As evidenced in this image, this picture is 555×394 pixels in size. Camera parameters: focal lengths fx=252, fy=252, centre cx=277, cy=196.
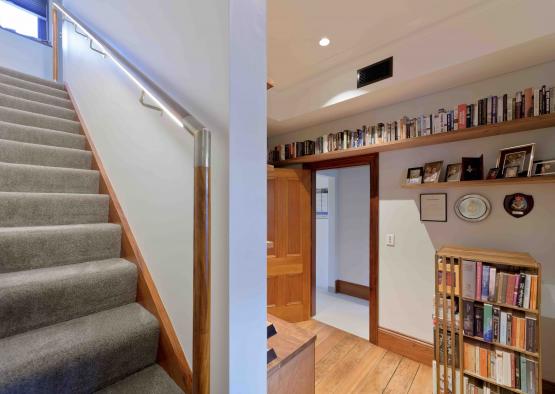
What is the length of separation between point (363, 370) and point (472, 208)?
1.66 m

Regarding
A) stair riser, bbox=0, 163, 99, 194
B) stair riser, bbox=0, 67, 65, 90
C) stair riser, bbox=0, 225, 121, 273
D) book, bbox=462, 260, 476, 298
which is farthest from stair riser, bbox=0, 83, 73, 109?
book, bbox=462, 260, 476, 298

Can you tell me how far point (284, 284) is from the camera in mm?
3104

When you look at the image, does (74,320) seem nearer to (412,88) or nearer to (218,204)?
(218,204)

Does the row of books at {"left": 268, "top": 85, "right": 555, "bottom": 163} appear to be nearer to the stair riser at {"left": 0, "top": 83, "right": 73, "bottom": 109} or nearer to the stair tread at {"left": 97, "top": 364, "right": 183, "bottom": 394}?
the stair tread at {"left": 97, "top": 364, "right": 183, "bottom": 394}

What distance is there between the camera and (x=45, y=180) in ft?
4.67

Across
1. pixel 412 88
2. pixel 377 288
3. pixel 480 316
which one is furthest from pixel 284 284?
pixel 412 88

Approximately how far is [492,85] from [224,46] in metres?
2.18

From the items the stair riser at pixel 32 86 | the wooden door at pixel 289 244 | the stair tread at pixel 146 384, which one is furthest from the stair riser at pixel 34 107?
the stair tread at pixel 146 384

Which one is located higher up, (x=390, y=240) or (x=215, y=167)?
(x=215, y=167)

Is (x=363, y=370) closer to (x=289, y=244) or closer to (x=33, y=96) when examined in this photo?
(x=289, y=244)

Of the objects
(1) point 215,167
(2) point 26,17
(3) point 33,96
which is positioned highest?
(2) point 26,17

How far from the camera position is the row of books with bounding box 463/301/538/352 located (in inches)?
61.6

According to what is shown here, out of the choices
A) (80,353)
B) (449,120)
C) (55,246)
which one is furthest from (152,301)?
(449,120)

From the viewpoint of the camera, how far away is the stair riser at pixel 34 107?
1845 mm
